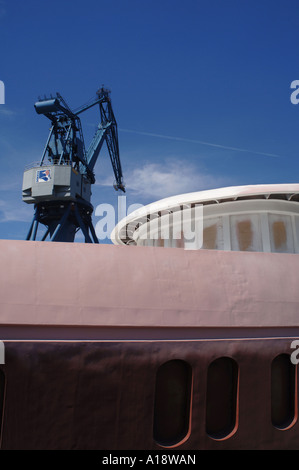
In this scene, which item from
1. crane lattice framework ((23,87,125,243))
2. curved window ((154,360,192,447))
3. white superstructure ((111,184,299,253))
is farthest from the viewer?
crane lattice framework ((23,87,125,243))

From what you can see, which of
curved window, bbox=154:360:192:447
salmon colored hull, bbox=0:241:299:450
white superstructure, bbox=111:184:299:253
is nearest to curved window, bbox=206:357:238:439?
salmon colored hull, bbox=0:241:299:450

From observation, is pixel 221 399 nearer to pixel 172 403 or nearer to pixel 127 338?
pixel 172 403

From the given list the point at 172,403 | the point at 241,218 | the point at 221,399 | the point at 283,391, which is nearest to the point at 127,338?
the point at 172,403

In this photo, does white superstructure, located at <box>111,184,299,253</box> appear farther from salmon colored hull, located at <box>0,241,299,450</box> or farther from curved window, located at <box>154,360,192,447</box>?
curved window, located at <box>154,360,192,447</box>

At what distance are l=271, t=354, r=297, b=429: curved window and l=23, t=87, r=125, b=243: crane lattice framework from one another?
22.0 meters

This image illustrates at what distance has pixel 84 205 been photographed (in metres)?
27.5

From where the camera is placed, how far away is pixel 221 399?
15.3ft

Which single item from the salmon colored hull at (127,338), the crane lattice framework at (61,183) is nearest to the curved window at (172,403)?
the salmon colored hull at (127,338)

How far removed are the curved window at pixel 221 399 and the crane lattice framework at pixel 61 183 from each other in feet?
72.2

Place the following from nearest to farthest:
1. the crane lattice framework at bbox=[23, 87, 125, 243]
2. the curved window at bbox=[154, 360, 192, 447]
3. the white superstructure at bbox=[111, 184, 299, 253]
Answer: the curved window at bbox=[154, 360, 192, 447], the white superstructure at bbox=[111, 184, 299, 253], the crane lattice framework at bbox=[23, 87, 125, 243]

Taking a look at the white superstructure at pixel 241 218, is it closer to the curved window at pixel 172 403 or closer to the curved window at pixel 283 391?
the curved window at pixel 283 391

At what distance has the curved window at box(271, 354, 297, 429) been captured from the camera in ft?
16.3

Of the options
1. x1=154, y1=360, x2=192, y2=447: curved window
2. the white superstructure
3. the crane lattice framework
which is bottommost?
x1=154, y1=360, x2=192, y2=447: curved window

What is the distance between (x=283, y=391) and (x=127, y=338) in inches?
102
